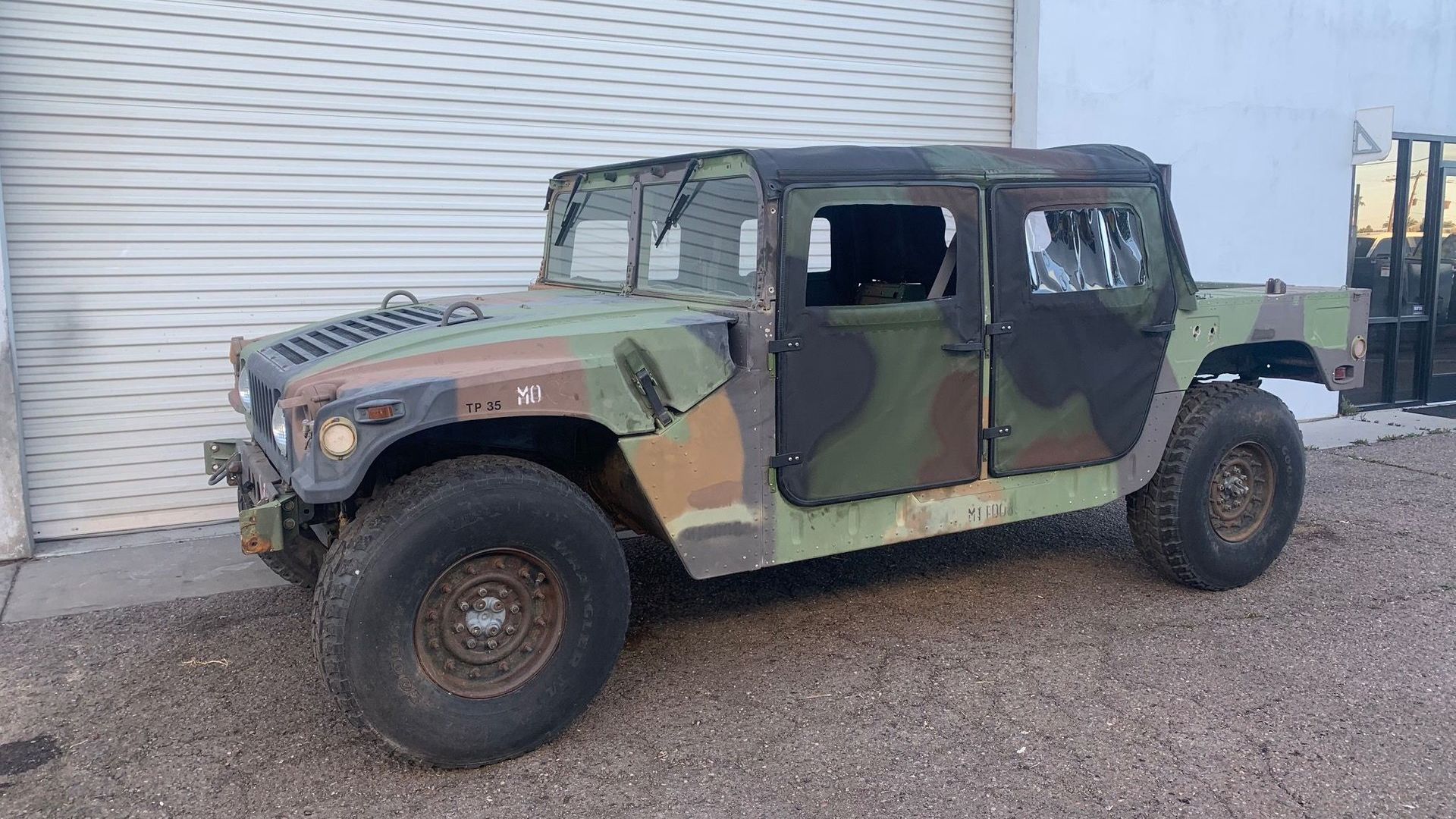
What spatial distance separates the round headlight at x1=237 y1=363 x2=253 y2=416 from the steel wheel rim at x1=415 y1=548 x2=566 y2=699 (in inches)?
55.7

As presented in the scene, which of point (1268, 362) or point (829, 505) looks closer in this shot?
point (829, 505)

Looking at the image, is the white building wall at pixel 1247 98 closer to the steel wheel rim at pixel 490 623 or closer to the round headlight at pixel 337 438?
the steel wheel rim at pixel 490 623

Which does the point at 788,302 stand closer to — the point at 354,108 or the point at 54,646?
the point at 54,646

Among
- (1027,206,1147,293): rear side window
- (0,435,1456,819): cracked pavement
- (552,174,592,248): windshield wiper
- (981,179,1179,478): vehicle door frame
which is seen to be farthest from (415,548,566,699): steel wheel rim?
(1027,206,1147,293): rear side window

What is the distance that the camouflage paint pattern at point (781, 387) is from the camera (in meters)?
3.45

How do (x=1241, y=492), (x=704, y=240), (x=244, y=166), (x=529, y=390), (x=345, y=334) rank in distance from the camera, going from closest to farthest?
(x=529, y=390), (x=345, y=334), (x=704, y=240), (x=1241, y=492), (x=244, y=166)

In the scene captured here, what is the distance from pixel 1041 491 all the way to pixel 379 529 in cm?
264

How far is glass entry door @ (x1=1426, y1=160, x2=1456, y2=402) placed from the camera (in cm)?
988

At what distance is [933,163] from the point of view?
4.21 meters

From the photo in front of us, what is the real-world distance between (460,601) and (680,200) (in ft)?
5.86

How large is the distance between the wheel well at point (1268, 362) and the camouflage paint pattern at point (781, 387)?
0.37 meters

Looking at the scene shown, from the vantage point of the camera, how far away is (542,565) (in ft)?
11.6

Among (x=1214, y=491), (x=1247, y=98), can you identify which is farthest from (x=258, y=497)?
(x=1247, y=98)

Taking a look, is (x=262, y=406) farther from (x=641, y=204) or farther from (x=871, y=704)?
(x=871, y=704)
